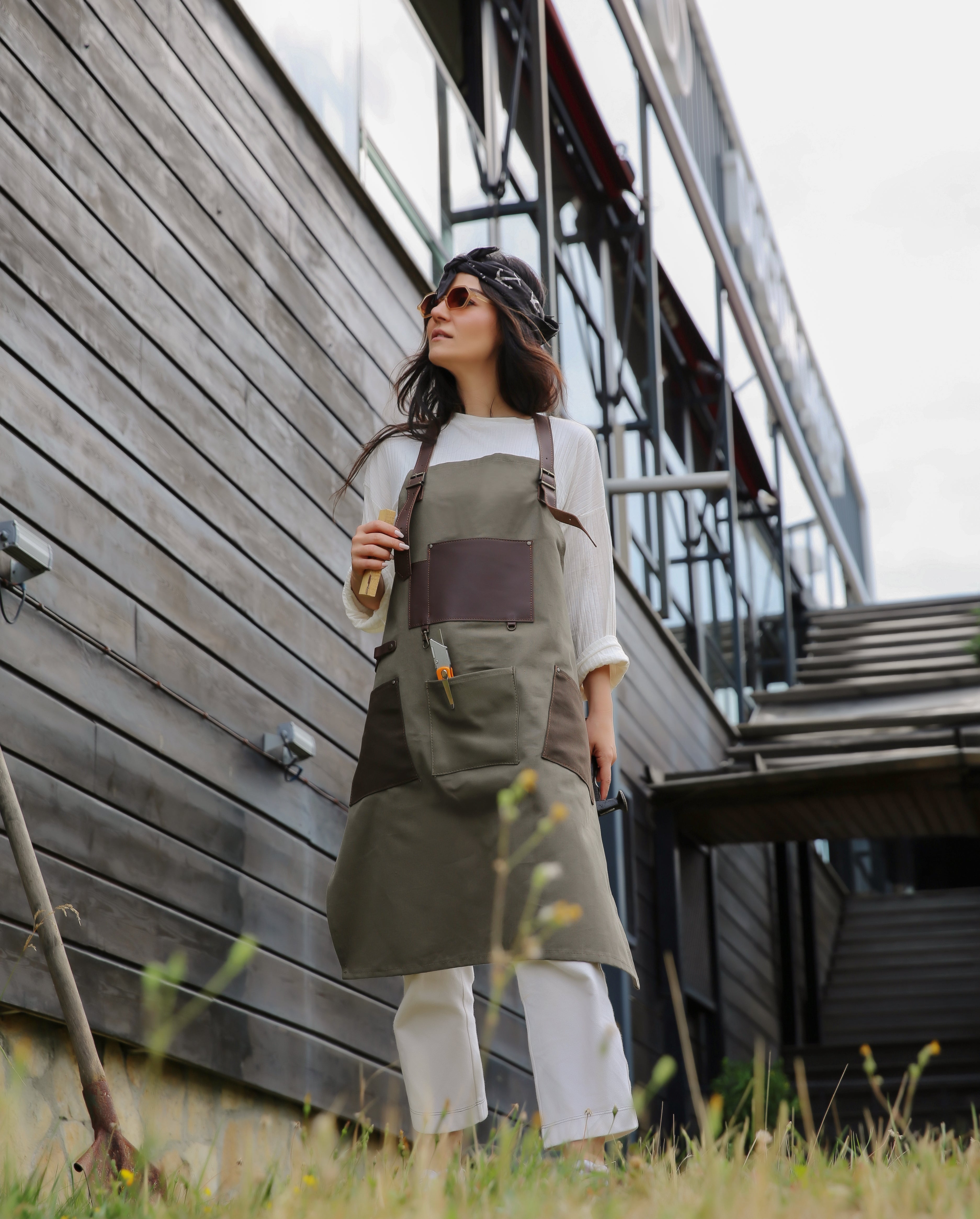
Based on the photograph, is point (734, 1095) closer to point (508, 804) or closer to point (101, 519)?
point (101, 519)

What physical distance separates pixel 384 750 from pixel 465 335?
0.81m

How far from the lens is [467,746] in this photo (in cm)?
222

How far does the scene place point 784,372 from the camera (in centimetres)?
1488

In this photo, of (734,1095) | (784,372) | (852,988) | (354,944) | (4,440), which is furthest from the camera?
(784,372)

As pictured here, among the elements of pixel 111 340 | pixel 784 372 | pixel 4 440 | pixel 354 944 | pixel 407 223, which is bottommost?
pixel 354 944

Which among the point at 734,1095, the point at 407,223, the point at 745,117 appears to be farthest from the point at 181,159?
the point at 745,117

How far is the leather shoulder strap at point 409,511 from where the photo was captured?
7.88ft

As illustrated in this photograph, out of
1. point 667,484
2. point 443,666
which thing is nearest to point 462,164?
Result: point 667,484

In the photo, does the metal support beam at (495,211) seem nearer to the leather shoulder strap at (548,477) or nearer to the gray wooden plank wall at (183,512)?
the gray wooden plank wall at (183,512)

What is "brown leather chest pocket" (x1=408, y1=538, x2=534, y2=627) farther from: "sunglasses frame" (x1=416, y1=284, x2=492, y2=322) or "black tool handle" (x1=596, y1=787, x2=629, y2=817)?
"sunglasses frame" (x1=416, y1=284, x2=492, y2=322)

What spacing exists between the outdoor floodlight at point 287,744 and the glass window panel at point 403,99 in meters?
2.24

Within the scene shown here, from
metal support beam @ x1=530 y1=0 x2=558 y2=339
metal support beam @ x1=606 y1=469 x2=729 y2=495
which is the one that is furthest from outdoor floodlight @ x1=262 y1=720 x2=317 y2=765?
metal support beam @ x1=530 y1=0 x2=558 y2=339

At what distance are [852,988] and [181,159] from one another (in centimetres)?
1031

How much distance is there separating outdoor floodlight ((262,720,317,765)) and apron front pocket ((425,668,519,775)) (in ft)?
5.08
